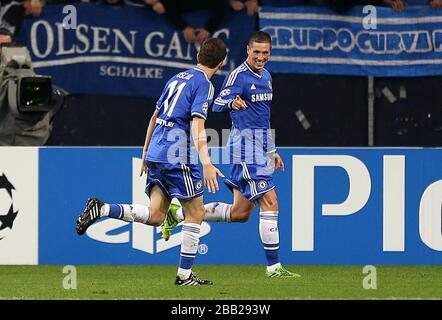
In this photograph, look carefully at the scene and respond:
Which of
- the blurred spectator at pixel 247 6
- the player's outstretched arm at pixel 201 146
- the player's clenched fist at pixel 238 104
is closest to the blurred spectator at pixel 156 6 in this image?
the blurred spectator at pixel 247 6

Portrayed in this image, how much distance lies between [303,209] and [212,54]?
2603 millimetres

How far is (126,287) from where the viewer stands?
10.8m

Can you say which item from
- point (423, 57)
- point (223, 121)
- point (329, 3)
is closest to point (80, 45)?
point (223, 121)

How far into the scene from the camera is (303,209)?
1300cm

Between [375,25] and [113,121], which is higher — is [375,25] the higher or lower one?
the higher one

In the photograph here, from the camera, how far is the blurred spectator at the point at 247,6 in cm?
1510

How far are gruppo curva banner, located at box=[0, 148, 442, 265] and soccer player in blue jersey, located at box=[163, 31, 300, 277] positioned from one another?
1.00 meters

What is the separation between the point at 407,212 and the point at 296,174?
101cm

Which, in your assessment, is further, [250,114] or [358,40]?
[358,40]

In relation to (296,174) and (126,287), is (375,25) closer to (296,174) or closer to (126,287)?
(296,174)

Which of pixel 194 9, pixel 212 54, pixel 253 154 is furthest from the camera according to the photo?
pixel 194 9

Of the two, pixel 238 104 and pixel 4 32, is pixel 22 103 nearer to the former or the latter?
pixel 4 32

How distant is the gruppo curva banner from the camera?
12.9 meters

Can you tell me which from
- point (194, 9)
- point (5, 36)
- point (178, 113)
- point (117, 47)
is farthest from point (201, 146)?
point (194, 9)
